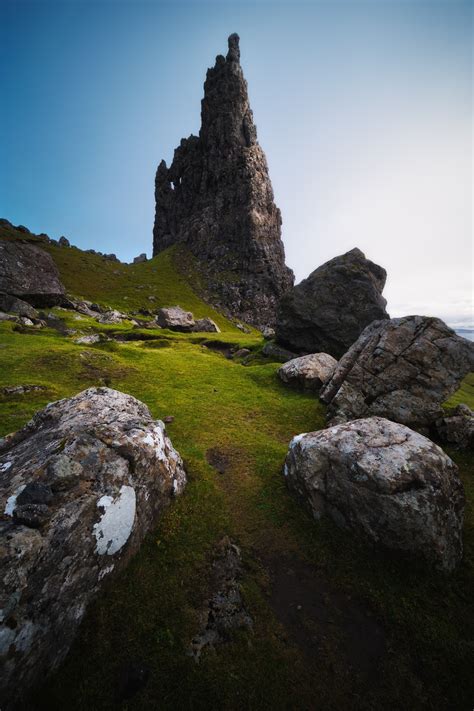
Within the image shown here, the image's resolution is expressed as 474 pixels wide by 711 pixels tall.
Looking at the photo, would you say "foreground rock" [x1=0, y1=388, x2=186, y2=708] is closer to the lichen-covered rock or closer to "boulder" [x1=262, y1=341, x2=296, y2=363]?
"boulder" [x1=262, y1=341, x2=296, y2=363]

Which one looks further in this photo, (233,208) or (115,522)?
(233,208)

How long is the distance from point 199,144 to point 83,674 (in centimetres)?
16524

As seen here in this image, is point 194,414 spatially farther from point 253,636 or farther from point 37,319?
point 37,319

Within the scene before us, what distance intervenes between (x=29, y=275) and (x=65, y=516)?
4650cm

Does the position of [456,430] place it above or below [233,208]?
below

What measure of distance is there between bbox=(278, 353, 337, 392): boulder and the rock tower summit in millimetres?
90038

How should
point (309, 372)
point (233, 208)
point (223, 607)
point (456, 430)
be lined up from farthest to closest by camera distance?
point (233, 208), point (309, 372), point (456, 430), point (223, 607)

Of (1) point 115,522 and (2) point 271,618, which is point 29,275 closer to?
(1) point 115,522

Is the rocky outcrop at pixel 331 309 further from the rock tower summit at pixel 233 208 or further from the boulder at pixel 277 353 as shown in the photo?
the rock tower summit at pixel 233 208

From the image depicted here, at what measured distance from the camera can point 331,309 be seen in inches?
1194

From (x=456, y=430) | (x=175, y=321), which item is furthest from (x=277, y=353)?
(x=175, y=321)


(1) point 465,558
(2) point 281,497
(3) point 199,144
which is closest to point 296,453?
(2) point 281,497

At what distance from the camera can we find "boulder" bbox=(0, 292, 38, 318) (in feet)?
118

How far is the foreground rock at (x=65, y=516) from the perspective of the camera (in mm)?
5180
